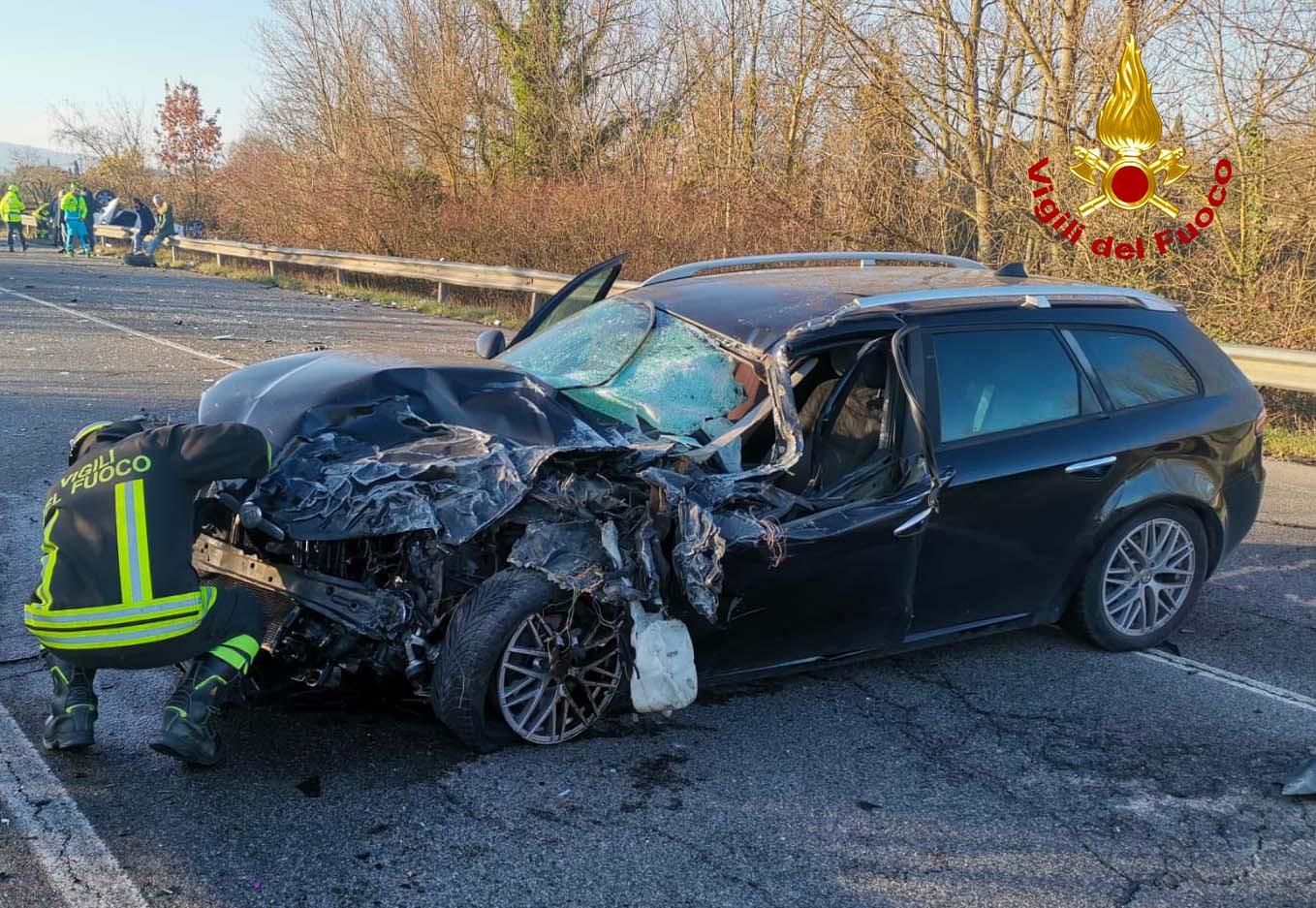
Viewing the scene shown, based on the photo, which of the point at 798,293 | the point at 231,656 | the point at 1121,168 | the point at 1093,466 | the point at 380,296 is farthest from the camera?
the point at 380,296

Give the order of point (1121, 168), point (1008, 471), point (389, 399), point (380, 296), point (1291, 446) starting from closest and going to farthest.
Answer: point (389, 399), point (1008, 471), point (1291, 446), point (1121, 168), point (380, 296)

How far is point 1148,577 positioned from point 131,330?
504 inches

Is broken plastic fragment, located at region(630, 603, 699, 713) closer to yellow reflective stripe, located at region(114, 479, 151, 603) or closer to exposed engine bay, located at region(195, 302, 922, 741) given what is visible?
exposed engine bay, located at region(195, 302, 922, 741)

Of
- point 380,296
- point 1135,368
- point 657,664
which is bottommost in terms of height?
point 657,664

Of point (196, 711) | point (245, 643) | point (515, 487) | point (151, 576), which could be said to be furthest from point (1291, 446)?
point (151, 576)

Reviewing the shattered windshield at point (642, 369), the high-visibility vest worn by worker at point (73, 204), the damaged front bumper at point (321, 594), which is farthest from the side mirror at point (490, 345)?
the high-visibility vest worn by worker at point (73, 204)

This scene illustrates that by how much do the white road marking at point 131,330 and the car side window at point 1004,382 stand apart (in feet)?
28.4

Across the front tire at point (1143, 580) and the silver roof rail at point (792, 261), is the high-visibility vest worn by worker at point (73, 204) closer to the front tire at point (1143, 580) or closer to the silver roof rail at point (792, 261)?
the silver roof rail at point (792, 261)

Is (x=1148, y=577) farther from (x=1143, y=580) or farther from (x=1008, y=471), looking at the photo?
(x=1008, y=471)

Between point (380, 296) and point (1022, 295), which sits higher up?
point (1022, 295)

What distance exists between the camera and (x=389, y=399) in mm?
4344

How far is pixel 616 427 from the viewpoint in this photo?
438 cm

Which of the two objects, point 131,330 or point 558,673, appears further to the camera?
point 131,330

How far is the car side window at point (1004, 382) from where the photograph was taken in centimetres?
454
